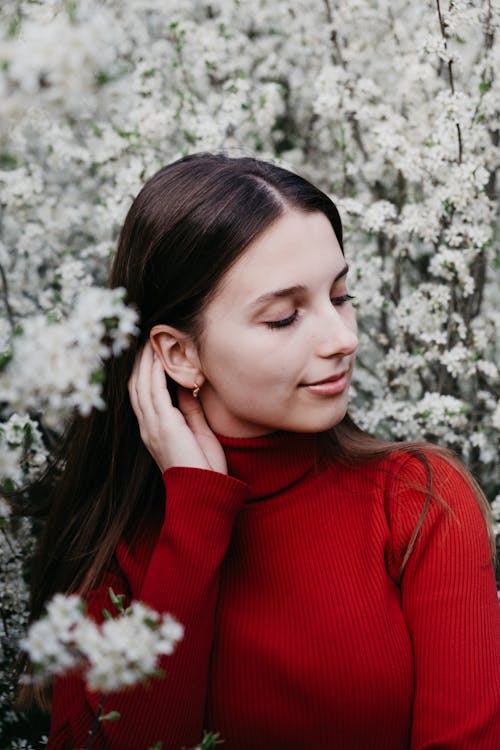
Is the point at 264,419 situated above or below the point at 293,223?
below

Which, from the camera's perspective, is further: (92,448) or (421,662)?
(92,448)

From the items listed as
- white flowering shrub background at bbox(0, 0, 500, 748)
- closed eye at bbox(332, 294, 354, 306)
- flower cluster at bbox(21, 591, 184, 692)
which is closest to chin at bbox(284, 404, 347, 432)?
closed eye at bbox(332, 294, 354, 306)

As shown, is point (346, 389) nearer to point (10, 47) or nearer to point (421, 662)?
point (421, 662)

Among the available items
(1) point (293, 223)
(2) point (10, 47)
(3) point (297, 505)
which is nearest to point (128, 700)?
(3) point (297, 505)

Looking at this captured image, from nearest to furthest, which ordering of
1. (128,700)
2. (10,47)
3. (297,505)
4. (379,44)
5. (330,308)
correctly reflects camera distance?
(10,47) → (128,700) → (330,308) → (297,505) → (379,44)

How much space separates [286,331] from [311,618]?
539 mm

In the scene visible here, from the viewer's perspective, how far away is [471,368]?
2443 mm

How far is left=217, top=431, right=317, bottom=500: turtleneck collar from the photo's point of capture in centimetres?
168

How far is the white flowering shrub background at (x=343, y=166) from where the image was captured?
231 centimetres

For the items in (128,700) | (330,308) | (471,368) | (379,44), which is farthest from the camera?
(379,44)

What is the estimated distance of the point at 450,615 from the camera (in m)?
1.46

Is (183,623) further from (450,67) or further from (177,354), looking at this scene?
(450,67)

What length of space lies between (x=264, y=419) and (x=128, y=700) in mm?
550

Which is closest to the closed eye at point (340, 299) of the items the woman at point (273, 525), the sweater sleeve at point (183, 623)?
the woman at point (273, 525)
